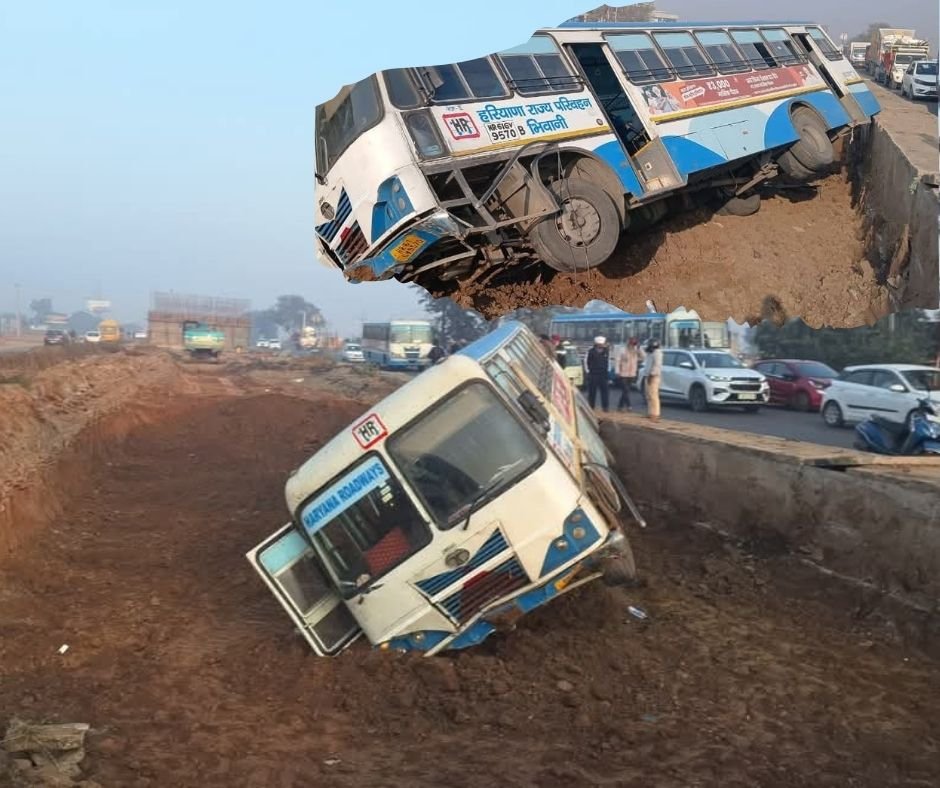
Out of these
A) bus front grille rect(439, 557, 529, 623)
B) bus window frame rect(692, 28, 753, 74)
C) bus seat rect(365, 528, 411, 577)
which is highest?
bus window frame rect(692, 28, 753, 74)

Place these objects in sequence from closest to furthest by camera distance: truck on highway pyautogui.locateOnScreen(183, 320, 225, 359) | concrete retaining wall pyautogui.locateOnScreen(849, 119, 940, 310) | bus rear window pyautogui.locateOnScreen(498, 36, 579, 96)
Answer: bus rear window pyautogui.locateOnScreen(498, 36, 579, 96), concrete retaining wall pyautogui.locateOnScreen(849, 119, 940, 310), truck on highway pyautogui.locateOnScreen(183, 320, 225, 359)

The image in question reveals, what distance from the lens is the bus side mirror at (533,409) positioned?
6.62 meters

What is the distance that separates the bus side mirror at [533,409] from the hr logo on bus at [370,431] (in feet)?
3.09

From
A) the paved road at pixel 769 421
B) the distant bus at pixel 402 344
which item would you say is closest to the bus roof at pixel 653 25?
the paved road at pixel 769 421

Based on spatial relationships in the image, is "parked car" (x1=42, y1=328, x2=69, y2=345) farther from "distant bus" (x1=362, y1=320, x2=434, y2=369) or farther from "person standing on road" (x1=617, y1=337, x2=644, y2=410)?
"person standing on road" (x1=617, y1=337, x2=644, y2=410)

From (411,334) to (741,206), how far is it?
27002 mm

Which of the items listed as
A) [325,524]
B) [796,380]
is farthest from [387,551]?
[796,380]

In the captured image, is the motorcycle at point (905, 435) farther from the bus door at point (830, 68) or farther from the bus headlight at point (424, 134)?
the bus headlight at point (424, 134)

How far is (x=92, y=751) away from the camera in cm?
584

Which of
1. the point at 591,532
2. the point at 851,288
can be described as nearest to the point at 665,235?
the point at 851,288

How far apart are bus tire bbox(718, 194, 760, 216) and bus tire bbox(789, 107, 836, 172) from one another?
560 mm

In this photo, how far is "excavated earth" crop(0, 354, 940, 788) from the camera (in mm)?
5617

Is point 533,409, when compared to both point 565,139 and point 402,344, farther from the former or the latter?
point 402,344

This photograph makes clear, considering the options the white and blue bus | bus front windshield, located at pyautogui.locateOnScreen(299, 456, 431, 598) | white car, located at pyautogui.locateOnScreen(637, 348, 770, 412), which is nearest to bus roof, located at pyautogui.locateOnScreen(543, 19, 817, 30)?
the white and blue bus
